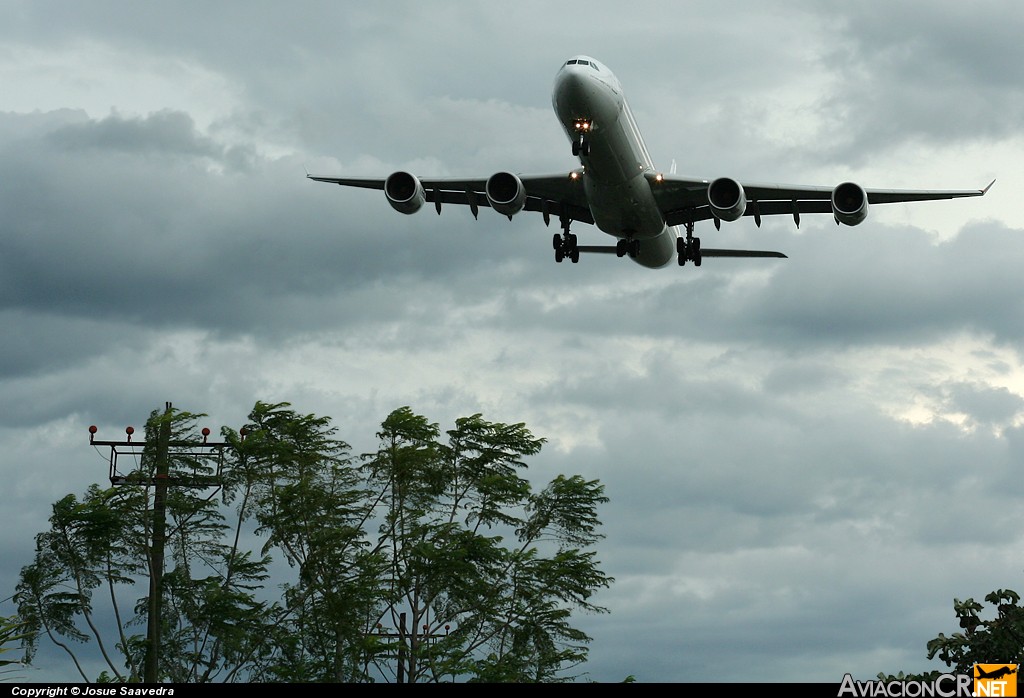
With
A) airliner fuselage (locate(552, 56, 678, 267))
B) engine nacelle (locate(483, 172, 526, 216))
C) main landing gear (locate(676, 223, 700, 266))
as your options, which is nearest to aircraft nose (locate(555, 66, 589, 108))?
airliner fuselage (locate(552, 56, 678, 267))

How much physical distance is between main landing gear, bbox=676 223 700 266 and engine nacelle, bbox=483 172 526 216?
8.82 metres

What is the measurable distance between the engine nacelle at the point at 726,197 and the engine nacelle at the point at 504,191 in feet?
20.8

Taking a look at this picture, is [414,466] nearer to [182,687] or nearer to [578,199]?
[578,199]

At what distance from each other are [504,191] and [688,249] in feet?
32.4

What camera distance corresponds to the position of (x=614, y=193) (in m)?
42.2

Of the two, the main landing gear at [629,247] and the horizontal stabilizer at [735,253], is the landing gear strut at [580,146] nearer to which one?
the main landing gear at [629,247]

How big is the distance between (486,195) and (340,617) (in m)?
15.7

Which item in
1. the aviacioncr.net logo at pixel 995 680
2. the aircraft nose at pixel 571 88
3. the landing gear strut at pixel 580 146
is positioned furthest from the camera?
the landing gear strut at pixel 580 146

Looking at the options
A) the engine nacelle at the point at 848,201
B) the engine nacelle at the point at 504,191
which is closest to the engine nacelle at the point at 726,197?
the engine nacelle at the point at 848,201

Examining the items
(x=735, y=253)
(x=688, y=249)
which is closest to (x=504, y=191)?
(x=688, y=249)

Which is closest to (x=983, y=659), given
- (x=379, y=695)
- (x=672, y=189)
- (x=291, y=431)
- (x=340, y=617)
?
(x=379, y=695)

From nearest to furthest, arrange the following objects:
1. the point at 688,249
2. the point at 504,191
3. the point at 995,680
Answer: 1. the point at 995,680
2. the point at 504,191
3. the point at 688,249

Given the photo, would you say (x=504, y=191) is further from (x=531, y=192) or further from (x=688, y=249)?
(x=688, y=249)

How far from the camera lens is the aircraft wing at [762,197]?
4400 centimetres
